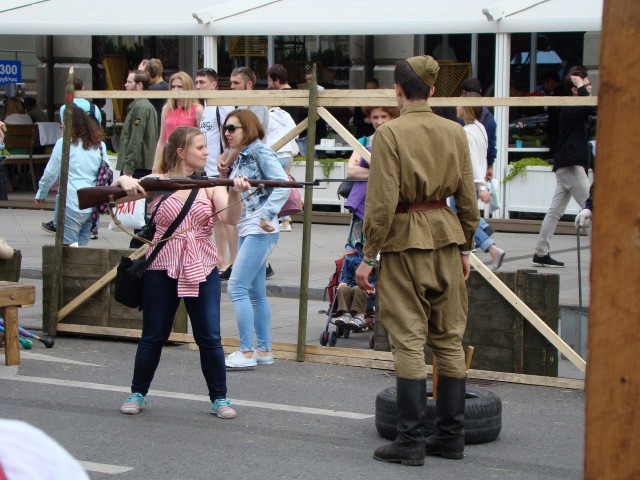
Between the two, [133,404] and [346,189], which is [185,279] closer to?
[133,404]

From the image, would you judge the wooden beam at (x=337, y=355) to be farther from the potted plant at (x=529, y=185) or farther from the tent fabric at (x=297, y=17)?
the potted plant at (x=529, y=185)

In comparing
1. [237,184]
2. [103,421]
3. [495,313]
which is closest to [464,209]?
[237,184]

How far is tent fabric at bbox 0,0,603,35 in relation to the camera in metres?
14.3

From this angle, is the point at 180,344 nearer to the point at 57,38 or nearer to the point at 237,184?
the point at 237,184

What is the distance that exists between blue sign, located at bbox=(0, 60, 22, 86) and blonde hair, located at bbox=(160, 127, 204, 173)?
18.3m

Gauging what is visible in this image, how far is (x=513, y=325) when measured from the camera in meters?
7.28

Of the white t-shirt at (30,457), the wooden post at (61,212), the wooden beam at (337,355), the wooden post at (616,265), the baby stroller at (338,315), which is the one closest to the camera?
the white t-shirt at (30,457)

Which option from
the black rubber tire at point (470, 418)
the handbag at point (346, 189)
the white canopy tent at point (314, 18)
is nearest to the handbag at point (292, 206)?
the handbag at point (346, 189)

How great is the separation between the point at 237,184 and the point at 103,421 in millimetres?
1554

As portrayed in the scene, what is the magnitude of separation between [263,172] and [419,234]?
2.37 metres

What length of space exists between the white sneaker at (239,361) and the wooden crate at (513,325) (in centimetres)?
151

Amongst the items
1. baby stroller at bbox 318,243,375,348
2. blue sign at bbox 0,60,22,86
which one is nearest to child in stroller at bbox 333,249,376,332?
baby stroller at bbox 318,243,375,348

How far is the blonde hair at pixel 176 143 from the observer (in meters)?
6.48

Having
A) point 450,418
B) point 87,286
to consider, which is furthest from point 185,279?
point 87,286
